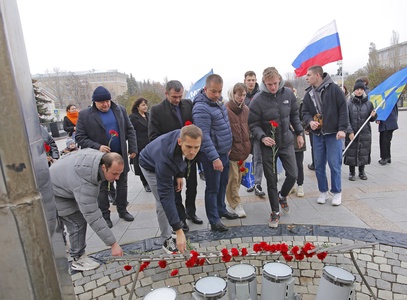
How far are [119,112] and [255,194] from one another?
8.79 feet

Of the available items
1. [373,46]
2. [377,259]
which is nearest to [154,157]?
[377,259]

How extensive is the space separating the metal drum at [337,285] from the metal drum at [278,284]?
0.77ft

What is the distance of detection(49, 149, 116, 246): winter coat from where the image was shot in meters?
2.46

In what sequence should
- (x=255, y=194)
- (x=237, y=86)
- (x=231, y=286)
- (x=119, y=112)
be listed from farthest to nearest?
(x=255, y=194) → (x=119, y=112) → (x=237, y=86) → (x=231, y=286)

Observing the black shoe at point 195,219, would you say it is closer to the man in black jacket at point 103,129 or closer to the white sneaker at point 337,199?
the man in black jacket at point 103,129

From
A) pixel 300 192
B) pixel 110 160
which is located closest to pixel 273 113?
pixel 300 192

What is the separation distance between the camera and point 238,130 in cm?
400

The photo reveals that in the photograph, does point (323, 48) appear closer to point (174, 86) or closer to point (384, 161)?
point (384, 161)

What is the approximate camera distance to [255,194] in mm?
5012

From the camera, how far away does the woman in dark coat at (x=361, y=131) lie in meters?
5.42

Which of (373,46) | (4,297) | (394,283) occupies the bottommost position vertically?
(394,283)

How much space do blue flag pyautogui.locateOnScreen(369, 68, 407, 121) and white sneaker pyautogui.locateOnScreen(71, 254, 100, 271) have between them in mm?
5929

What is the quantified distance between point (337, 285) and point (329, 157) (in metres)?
2.63

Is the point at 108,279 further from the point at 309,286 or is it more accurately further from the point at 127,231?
the point at 309,286
